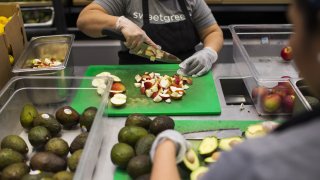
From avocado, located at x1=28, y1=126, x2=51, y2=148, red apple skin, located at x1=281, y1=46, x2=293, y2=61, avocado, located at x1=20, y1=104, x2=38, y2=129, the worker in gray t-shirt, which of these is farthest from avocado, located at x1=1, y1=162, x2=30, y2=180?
red apple skin, located at x1=281, y1=46, x2=293, y2=61

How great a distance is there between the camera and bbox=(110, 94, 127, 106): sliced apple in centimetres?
136

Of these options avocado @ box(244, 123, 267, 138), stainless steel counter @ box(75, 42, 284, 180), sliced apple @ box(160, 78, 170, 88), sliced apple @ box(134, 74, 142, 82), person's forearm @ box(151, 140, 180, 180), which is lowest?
stainless steel counter @ box(75, 42, 284, 180)

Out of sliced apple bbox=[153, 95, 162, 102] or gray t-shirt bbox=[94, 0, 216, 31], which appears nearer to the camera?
sliced apple bbox=[153, 95, 162, 102]

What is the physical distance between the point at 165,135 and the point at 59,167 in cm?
29

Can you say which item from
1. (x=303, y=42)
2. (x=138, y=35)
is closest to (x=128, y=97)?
(x=138, y=35)

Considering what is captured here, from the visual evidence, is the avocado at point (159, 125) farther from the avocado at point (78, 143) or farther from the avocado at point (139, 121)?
the avocado at point (78, 143)

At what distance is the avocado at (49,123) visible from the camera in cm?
117

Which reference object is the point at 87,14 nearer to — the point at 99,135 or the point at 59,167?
the point at 99,135

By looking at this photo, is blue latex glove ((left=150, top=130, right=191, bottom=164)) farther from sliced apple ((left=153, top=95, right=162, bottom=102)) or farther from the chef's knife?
the chef's knife

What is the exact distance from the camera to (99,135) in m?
1.13

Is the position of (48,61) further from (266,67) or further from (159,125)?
(266,67)

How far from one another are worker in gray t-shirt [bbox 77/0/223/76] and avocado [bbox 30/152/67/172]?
2.22 feet

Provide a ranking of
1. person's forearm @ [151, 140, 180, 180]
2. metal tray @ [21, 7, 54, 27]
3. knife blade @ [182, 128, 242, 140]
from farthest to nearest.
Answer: metal tray @ [21, 7, 54, 27] → knife blade @ [182, 128, 242, 140] → person's forearm @ [151, 140, 180, 180]

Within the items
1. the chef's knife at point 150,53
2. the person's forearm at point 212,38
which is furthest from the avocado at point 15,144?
the person's forearm at point 212,38
